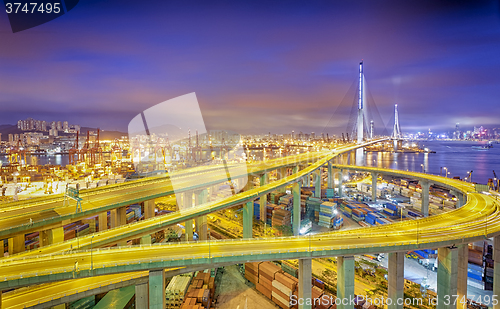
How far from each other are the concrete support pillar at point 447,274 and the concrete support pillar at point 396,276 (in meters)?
1.70

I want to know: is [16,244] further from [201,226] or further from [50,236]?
[201,226]

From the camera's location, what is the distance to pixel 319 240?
755 centimetres

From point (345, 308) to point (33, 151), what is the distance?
3019 inches

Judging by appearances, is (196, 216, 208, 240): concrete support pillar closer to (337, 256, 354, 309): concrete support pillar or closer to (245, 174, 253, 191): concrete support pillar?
(337, 256, 354, 309): concrete support pillar

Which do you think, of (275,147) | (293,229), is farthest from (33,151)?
(293,229)

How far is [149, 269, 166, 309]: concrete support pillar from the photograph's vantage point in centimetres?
621

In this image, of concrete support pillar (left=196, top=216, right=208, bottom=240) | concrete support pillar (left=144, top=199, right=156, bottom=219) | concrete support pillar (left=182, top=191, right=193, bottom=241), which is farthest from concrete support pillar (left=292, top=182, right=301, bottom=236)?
concrete support pillar (left=144, top=199, right=156, bottom=219)

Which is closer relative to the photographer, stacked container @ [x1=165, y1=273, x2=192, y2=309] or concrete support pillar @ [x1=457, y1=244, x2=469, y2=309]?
concrete support pillar @ [x1=457, y1=244, x2=469, y2=309]

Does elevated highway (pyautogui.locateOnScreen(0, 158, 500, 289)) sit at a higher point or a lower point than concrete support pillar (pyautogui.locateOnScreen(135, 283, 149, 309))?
higher

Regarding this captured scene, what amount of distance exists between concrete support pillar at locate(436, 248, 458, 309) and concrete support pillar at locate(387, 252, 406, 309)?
1701 mm

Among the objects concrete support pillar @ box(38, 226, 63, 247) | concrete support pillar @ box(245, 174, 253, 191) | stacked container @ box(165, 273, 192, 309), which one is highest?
concrete support pillar @ box(38, 226, 63, 247)

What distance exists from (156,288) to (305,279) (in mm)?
4621

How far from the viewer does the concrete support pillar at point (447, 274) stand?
7965 mm

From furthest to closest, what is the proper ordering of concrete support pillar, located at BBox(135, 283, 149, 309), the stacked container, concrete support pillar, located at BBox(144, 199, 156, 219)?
concrete support pillar, located at BBox(144, 199, 156, 219), the stacked container, concrete support pillar, located at BBox(135, 283, 149, 309)
